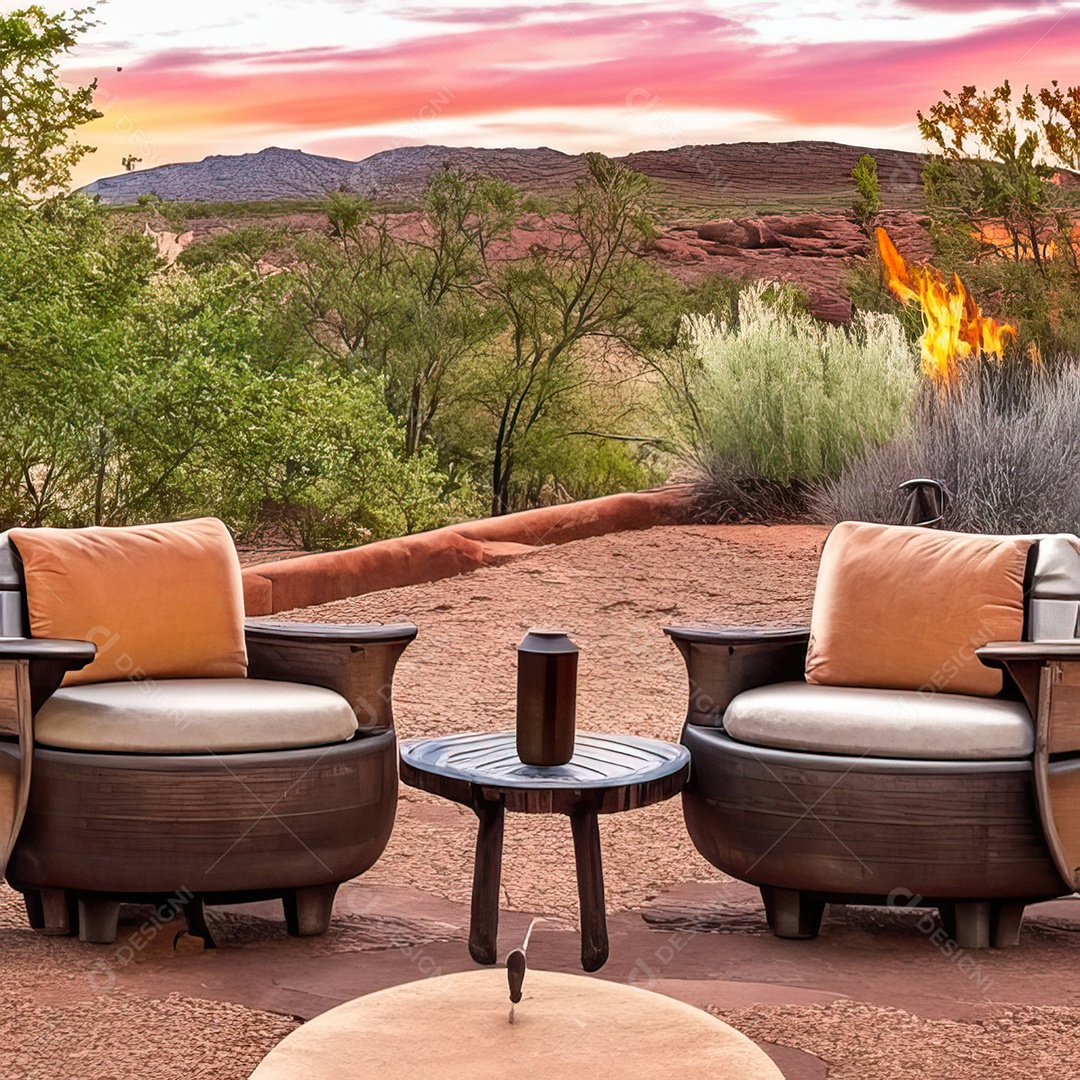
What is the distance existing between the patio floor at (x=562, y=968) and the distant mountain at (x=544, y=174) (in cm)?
1287

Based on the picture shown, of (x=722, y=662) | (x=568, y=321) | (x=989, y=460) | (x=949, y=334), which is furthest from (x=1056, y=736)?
(x=568, y=321)

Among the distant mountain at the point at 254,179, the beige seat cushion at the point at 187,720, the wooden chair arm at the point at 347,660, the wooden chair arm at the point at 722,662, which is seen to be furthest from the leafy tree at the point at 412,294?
the beige seat cushion at the point at 187,720

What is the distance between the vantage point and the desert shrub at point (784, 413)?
8461 millimetres

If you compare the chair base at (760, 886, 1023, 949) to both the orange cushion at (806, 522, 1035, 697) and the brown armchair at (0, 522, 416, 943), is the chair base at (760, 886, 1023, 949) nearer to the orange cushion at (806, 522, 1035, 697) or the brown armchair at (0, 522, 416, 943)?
the orange cushion at (806, 522, 1035, 697)

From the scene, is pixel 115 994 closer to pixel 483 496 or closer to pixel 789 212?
pixel 483 496

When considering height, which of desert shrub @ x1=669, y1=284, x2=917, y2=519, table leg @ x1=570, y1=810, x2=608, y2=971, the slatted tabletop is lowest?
table leg @ x1=570, y1=810, x2=608, y2=971

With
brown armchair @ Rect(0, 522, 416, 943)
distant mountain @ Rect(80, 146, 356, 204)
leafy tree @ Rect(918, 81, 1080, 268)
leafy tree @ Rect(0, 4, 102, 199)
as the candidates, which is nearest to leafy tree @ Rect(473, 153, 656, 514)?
leafy tree @ Rect(918, 81, 1080, 268)

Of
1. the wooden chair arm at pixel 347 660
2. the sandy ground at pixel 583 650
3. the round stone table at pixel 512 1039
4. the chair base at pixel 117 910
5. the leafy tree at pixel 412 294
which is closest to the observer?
the round stone table at pixel 512 1039

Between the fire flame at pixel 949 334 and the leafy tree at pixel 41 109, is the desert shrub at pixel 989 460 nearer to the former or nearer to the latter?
the fire flame at pixel 949 334

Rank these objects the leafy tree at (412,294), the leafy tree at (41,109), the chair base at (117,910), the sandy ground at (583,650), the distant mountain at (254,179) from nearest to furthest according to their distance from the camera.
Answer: the chair base at (117,910) → the sandy ground at (583,650) → the leafy tree at (41,109) → the leafy tree at (412,294) → the distant mountain at (254,179)

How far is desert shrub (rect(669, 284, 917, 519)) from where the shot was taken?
846cm

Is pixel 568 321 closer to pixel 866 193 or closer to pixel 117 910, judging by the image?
pixel 117 910

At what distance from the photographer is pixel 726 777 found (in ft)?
9.14

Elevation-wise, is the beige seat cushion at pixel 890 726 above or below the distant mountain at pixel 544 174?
below
